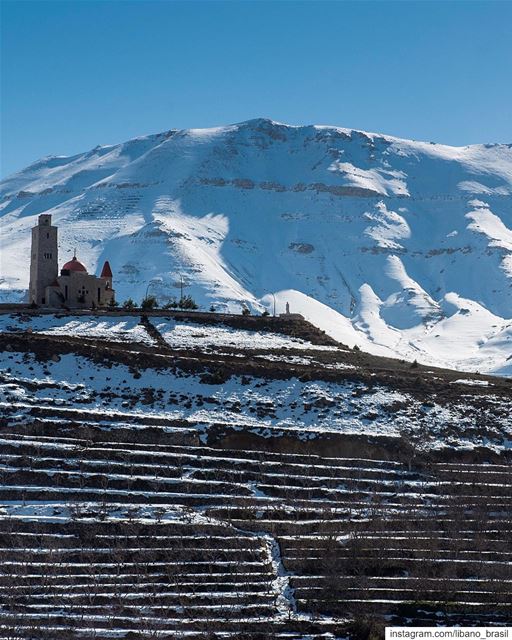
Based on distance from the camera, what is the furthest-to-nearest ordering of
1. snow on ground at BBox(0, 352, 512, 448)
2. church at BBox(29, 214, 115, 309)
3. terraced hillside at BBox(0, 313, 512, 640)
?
church at BBox(29, 214, 115, 309) < snow on ground at BBox(0, 352, 512, 448) < terraced hillside at BBox(0, 313, 512, 640)

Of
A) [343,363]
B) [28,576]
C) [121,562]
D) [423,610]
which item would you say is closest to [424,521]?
[423,610]

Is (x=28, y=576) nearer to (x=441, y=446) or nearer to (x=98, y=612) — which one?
(x=98, y=612)

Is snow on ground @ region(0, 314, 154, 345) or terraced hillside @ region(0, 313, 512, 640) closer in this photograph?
terraced hillside @ region(0, 313, 512, 640)

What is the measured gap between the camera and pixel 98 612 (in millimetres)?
44469

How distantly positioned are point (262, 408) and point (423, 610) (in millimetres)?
26931

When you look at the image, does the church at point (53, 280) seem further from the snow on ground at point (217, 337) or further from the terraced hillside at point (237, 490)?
the terraced hillside at point (237, 490)

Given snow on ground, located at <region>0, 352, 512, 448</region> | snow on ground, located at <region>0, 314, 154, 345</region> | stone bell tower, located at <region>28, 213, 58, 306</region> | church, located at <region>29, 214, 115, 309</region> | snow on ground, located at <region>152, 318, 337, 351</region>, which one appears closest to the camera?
snow on ground, located at <region>0, 352, 512, 448</region>

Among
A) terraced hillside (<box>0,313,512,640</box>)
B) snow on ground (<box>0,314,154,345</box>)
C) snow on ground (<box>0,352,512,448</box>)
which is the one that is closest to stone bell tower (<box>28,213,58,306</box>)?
snow on ground (<box>0,314,154,345</box>)

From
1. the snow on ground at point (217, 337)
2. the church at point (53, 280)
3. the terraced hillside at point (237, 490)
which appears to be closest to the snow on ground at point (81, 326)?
the terraced hillside at point (237, 490)

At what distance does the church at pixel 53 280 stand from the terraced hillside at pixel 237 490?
1115 cm

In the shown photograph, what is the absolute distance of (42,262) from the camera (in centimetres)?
10069

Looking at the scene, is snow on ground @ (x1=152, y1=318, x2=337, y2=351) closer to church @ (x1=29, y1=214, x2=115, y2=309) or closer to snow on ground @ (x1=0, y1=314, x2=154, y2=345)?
snow on ground @ (x1=0, y1=314, x2=154, y2=345)

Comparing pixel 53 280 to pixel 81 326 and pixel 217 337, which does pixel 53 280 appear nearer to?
pixel 81 326

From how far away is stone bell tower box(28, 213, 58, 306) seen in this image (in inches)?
3954
